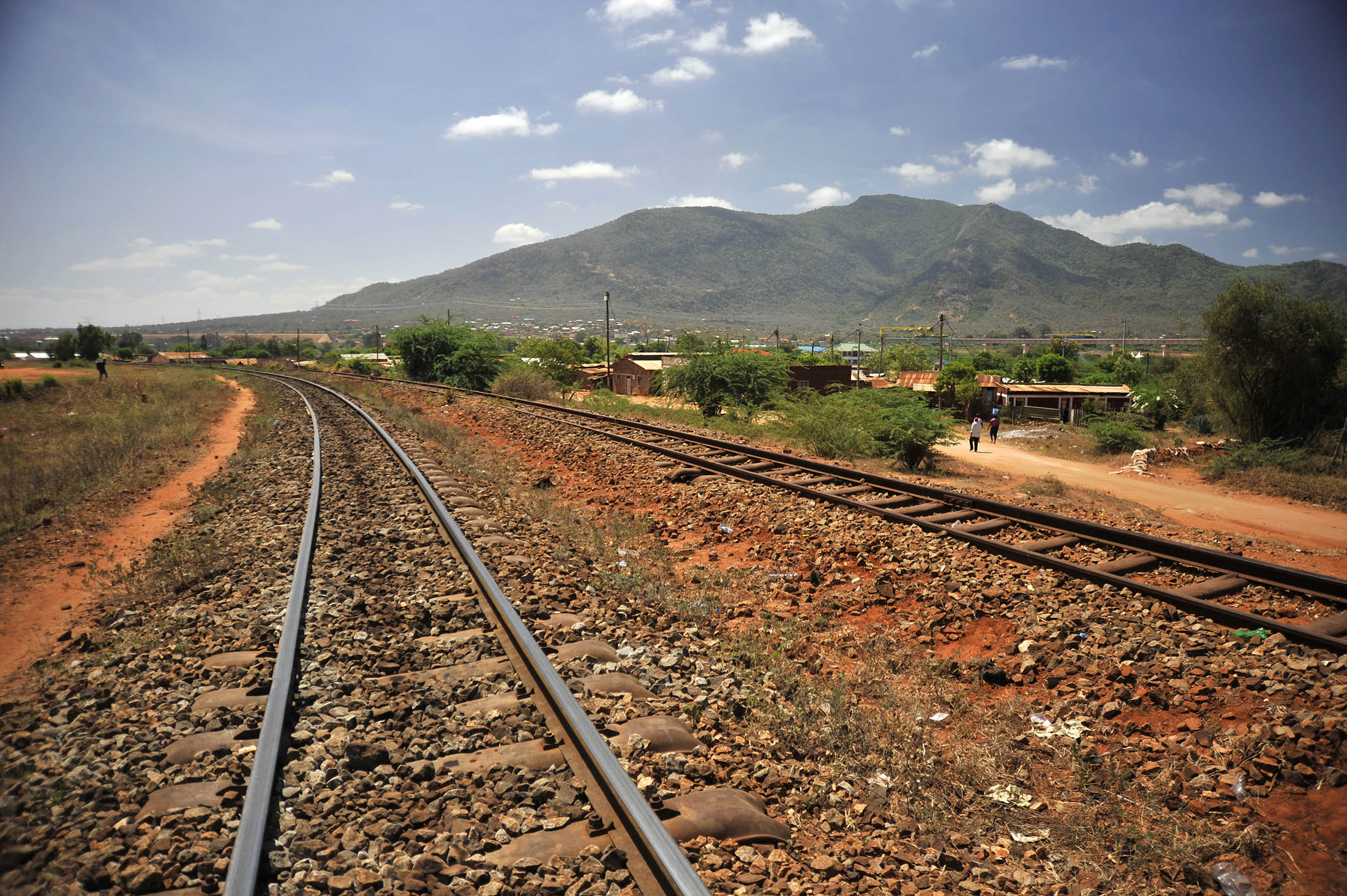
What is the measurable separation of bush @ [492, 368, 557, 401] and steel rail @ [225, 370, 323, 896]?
24157 mm

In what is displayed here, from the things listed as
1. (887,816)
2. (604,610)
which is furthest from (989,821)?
(604,610)

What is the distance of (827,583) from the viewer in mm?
7250

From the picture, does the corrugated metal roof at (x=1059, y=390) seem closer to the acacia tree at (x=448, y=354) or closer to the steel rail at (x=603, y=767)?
the acacia tree at (x=448, y=354)

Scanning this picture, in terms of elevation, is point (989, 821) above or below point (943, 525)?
below

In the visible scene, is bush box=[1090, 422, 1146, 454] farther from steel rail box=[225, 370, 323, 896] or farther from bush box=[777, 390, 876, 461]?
steel rail box=[225, 370, 323, 896]

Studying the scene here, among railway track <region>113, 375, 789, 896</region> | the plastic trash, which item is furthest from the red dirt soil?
the plastic trash

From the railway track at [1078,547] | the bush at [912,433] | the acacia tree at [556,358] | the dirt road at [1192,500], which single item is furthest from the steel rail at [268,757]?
the acacia tree at [556,358]

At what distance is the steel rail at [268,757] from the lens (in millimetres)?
2715

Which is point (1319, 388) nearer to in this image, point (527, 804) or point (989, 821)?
point (989, 821)

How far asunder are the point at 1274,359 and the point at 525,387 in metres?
30.9

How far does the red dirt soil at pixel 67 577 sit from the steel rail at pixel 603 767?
3498 mm

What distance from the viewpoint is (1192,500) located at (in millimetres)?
18844

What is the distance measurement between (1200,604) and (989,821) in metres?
3.33

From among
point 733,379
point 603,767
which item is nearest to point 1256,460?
point 733,379
